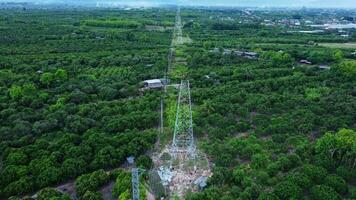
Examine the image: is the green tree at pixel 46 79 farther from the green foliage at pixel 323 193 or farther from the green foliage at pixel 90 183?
the green foliage at pixel 323 193

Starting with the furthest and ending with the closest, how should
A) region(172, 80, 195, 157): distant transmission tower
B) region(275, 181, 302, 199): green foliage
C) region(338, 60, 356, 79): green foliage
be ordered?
1. region(338, 60, 356, 79): green foliage
2. region(172, 80, 195, 157): distant transmission tower
3. region(275, 181, 302, 199): green foliage

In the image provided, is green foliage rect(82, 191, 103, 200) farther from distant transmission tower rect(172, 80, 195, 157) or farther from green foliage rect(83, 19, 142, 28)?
green foliage rect(83, 19, 142, 28)

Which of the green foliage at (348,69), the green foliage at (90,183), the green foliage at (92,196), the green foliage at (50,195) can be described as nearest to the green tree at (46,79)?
the green foliage at (90,183)

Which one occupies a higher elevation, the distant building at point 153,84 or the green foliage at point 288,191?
the distant building at point 153,84

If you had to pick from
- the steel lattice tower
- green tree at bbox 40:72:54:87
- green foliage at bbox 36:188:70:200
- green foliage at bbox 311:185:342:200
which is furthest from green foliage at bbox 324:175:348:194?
green tree at bbox 40:72:54:87

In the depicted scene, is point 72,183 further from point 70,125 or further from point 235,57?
point 235,57

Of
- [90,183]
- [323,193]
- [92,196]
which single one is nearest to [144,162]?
[90,183]

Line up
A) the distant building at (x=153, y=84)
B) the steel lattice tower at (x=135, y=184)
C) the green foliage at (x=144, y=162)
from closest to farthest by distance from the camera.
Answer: the steel lattice tower at (x=135, y=184) → the green foliage at (x=144, y=162) → the distant building at (x=153, y=84)

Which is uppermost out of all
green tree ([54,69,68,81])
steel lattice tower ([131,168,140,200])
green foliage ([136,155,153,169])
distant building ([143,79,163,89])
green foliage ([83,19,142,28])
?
green foliage ([83,19,142,28])

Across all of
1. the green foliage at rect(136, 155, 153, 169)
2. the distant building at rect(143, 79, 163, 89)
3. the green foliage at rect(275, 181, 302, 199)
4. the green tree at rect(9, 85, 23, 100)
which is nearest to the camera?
the green foliage at rect(275, 181, 302, 199)

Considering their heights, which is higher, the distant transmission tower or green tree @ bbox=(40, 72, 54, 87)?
green tree @ bbox=(40, 72, 54, 87)

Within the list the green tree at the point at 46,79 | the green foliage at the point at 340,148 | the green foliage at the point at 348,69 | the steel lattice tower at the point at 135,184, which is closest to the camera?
the steel lattice tower at the point at 135,184

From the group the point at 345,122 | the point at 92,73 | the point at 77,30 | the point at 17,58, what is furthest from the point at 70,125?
the point at 77,30

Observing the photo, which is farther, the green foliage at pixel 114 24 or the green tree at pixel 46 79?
the green foliage at pixel 114 24
